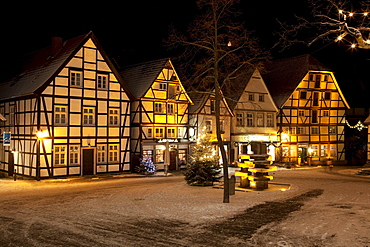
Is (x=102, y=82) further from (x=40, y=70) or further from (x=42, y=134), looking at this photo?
(x=42, y=134)

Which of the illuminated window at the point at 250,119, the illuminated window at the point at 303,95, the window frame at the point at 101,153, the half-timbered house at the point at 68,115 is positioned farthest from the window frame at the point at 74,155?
the illuminated window at the point at 303,95

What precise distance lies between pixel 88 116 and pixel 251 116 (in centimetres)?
2077

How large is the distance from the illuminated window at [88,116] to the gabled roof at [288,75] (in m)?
24.6

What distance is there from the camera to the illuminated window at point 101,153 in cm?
3203

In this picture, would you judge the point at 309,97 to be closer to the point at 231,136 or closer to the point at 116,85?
the point at 231,136

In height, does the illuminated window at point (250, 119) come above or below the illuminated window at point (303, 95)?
below

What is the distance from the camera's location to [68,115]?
3011cm

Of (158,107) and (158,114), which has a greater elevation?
(158,107)

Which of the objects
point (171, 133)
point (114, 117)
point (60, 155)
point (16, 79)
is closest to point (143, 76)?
point (114, 117)

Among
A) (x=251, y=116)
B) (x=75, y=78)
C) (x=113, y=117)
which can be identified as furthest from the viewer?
(x=251, y=116)

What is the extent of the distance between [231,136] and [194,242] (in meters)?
32.8

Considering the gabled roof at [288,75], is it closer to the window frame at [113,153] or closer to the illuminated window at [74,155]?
the window frame at [113,153]

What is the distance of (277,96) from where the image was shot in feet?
160

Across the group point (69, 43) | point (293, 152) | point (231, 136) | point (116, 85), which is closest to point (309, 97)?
point (293, 152)
